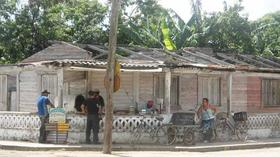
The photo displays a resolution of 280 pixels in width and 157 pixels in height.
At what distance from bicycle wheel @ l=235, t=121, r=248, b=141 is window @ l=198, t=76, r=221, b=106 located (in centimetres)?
242

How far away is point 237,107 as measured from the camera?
82.4 ft

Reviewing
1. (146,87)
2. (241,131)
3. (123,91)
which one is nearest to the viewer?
(241,131)

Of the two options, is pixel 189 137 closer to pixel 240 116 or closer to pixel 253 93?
pixel 240 116

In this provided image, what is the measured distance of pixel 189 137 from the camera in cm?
1978

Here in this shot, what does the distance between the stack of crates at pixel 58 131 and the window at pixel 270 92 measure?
10356 millimetres

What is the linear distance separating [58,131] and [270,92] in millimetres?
11016

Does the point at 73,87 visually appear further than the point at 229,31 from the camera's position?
No

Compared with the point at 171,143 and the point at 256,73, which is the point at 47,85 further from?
the point at 256,73

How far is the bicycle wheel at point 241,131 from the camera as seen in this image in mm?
22016

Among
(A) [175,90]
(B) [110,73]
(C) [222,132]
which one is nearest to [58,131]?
(B) [110,73]

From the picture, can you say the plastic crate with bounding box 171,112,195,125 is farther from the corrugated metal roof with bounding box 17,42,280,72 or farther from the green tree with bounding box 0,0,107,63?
the green tree with bounding box 0,0,107,63

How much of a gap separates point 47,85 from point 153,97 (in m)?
4.22

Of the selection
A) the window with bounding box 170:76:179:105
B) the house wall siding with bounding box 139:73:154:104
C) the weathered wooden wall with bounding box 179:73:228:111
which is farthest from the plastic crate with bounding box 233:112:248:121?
the house wall siding with bounding box 139:73:154:104

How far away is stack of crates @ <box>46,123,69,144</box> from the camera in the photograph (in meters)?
19.0
